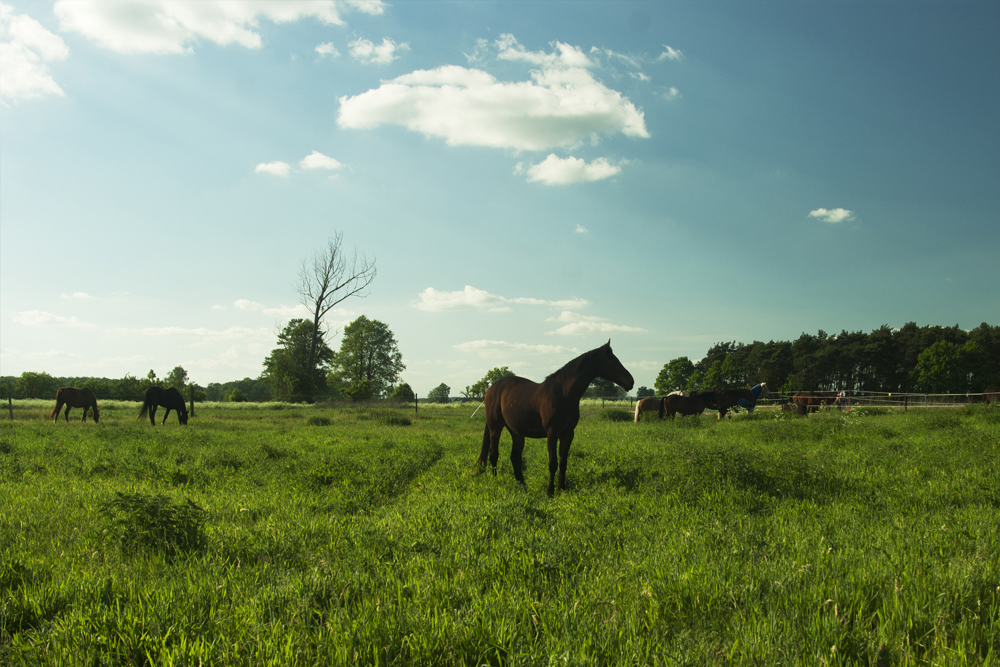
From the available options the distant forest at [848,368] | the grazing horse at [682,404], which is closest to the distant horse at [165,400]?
the grazing horse at [682,404]

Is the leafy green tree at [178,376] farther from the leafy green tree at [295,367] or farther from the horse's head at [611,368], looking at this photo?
the horse's head at [611,368]

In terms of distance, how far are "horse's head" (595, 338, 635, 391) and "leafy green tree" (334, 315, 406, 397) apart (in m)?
72.6

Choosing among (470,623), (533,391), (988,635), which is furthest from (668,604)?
(533,391)

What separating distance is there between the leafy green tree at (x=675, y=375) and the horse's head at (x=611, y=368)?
115046 mm

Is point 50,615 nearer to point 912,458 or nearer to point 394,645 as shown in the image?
point 394,645

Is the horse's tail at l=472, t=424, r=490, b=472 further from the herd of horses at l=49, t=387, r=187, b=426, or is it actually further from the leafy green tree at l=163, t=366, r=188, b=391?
the leafy green tree at l=163, t=366, r=188, b=391

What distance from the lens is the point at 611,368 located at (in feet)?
27.7

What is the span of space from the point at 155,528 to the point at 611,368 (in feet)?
21.7

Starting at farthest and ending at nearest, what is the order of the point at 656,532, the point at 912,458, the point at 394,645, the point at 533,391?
the point at 912,458
the point at 533,391
the point at 656,532
the point at 394,645

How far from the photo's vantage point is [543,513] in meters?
6.25

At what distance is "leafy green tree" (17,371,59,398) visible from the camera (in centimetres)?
6825

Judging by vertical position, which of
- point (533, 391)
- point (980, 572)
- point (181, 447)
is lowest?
point (181, 447)

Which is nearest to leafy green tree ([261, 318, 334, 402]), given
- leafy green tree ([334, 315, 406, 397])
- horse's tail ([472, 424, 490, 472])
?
leafy green tree ([334, 315, 406, 397])

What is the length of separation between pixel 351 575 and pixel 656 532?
3.20 metres
